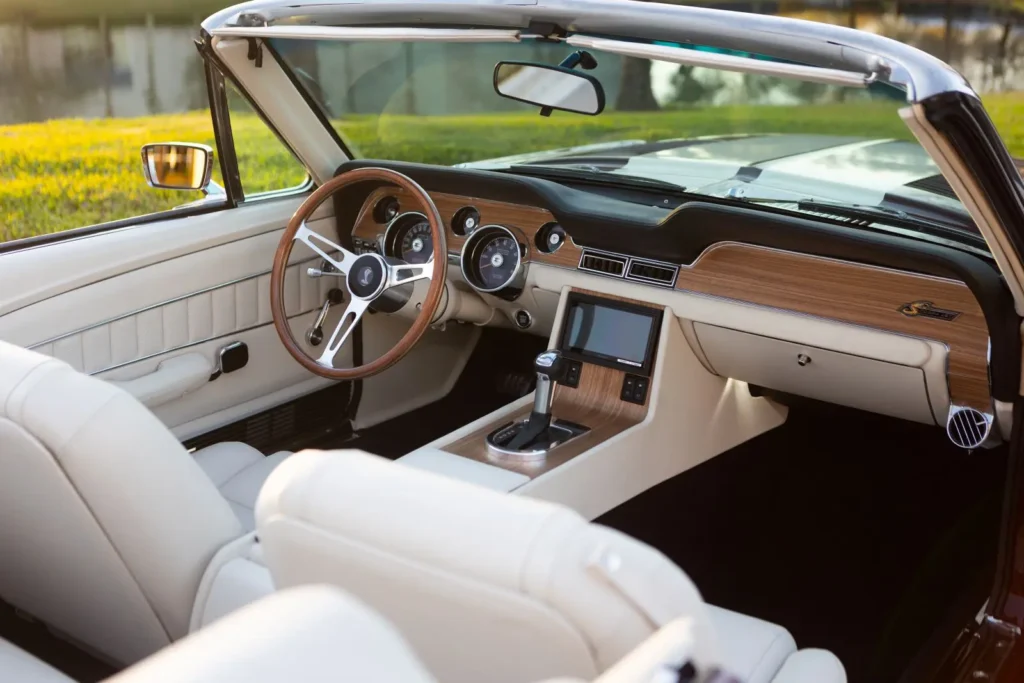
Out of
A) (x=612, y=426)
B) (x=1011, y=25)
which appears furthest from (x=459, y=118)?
(x=1011, y=25)

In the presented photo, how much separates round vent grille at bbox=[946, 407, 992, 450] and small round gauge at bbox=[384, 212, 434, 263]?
5.09ft

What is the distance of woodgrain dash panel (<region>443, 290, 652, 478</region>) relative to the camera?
8.48ft

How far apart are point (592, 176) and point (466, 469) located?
1.20 metres

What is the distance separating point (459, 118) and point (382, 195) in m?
3.91

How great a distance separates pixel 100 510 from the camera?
4.90 ft

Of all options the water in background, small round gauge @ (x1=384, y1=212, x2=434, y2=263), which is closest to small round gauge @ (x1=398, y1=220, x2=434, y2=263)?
small round gauge @ (x1=384, y1=212, x2=434, y2=263)

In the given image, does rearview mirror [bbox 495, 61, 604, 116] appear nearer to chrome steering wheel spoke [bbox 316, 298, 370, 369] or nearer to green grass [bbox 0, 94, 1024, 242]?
chrome steering wheel spoke [bbox 316, 298, 370, 369]

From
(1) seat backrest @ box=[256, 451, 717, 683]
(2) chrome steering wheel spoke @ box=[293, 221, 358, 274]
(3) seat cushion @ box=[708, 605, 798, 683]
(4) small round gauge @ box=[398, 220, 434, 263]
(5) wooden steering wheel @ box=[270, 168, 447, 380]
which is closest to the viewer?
(1) seat backrest @ box=[256, 451, 717, 683]

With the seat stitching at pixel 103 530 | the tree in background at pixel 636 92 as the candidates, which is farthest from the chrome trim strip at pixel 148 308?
the tree in background at pixel 636 92

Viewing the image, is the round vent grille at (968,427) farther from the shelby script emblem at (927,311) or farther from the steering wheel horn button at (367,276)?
the steering wheel horn button at (367,276)

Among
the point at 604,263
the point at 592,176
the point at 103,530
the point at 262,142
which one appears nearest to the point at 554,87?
the point at 604,263

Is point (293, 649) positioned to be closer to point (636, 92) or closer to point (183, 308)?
point (183, 308)

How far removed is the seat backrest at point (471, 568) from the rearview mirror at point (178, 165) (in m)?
2.00

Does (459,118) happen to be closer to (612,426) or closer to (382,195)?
(382,195)
